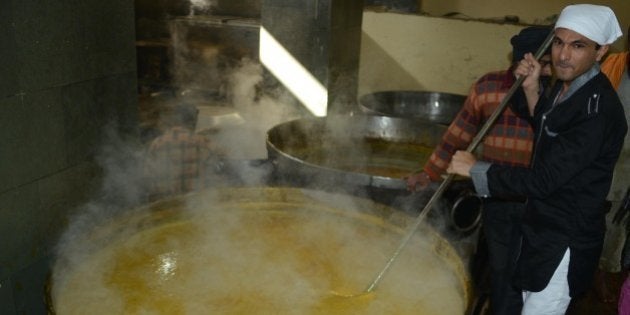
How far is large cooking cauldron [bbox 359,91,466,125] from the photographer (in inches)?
219

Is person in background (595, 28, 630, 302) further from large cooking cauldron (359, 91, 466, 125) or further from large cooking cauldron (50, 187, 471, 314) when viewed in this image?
large cooking cauldron (50, 187, 471, 314)

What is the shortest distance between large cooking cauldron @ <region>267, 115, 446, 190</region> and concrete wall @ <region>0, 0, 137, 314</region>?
1.33 m

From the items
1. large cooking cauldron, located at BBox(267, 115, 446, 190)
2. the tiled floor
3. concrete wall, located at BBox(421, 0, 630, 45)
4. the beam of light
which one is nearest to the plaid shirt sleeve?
large cooking cauldron, located at BBox(267, 115, 446, 190)

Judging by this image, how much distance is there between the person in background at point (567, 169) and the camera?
227 cm

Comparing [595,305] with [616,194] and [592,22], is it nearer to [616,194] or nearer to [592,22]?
[616,194]

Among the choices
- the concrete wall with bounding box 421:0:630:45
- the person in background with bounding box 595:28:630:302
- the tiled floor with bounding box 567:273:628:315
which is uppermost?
the concrete wall with bounding box 421:0:630:45

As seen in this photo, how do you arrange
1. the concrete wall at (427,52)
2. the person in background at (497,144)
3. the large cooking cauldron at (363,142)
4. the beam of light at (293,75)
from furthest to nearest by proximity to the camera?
the concrete wall at (427,52), the beam of light at (293,75), the large cooking cauldron at (363,142), the person in background at (497,144)

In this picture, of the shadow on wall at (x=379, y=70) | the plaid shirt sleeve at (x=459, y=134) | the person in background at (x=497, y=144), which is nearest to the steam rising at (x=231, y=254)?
the person in background at (x=497, y=144)

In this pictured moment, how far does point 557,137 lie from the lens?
7.70 feet

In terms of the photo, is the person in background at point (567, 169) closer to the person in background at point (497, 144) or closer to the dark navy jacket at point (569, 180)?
the dark navy jacket at point (569, 180)

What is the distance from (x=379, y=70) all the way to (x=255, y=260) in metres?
5.17

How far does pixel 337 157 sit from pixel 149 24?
17.7 feet

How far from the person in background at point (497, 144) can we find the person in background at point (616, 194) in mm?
1233

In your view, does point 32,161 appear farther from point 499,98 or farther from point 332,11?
point 332,11
